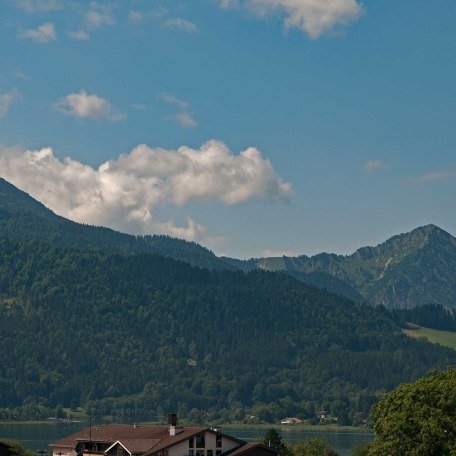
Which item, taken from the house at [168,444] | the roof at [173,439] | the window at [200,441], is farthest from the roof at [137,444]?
the window at [200,441]

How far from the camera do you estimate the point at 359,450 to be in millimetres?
196875

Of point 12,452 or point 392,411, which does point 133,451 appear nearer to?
point 12,452

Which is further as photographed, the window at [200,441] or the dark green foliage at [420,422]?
the window at [200,441]

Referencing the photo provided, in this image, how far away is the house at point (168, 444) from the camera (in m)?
148

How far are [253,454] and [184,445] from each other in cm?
907

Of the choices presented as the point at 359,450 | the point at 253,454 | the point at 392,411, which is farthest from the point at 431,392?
the point at 359,450

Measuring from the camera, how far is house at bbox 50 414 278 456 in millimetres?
148000

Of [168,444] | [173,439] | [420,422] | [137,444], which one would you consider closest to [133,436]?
[137,444]

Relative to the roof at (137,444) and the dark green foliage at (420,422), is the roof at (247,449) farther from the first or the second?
the dark green foliage at (420,422)

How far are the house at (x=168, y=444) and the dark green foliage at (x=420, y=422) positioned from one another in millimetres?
35828

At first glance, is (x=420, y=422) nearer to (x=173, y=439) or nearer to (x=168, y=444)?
(x=168, y=444)

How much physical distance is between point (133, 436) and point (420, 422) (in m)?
52.8

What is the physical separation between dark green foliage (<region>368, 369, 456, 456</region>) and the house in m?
35.8

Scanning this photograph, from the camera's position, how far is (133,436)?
511 feet
